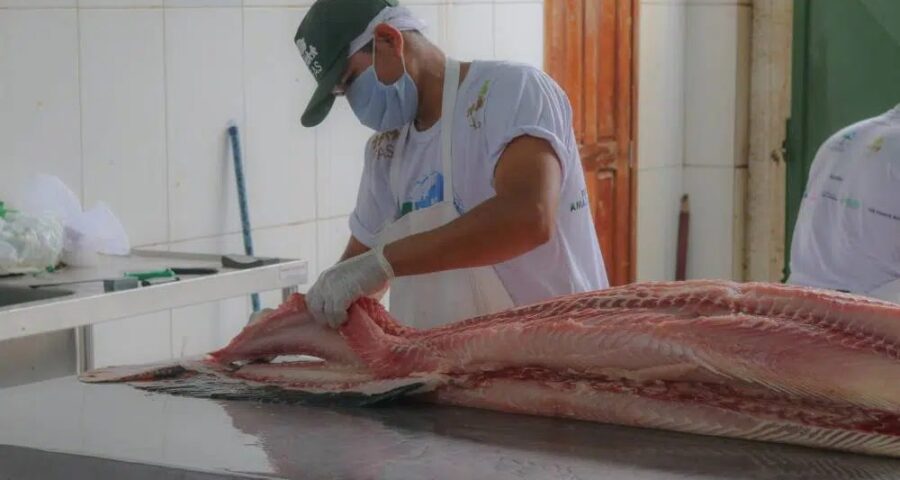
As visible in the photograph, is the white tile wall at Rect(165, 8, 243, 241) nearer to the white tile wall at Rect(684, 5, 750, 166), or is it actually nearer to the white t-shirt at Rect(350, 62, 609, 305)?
the white t-shirt at Rect(350, 62, 609, 305)

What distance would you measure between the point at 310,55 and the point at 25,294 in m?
0.94

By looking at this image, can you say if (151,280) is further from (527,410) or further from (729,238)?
(729,238)

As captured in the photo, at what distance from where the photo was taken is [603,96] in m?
6.84

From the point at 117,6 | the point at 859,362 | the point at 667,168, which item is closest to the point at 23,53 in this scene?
the point at 117,6

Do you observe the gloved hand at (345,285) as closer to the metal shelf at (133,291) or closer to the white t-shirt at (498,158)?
the white t-shirt at (498,158)

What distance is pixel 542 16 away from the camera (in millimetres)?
6355

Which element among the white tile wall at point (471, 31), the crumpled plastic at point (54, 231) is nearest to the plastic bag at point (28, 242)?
the crumpled plastic at point (54, 231)

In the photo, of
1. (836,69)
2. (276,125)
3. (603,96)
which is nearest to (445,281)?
(276,125)

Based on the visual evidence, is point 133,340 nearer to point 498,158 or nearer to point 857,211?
point 498,158

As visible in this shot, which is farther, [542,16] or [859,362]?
[542,16]

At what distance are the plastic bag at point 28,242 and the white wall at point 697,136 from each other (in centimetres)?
411

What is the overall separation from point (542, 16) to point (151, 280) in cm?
326

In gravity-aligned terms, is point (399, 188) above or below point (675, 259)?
above

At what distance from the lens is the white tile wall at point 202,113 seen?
173 inches
